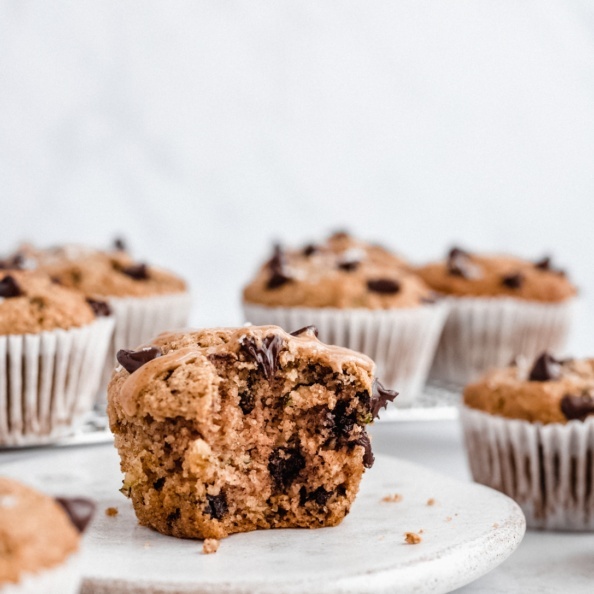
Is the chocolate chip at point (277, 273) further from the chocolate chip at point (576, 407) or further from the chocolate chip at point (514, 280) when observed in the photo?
the chocolate chip at point (576, 407)

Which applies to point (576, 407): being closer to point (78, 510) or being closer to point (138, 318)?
point (78, 510)

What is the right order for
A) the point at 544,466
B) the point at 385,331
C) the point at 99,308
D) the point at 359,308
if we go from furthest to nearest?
the point at 385,331 → the point at 359,308 → the point at 99,308 → the point at 544,466

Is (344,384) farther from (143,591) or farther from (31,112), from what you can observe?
(31,112)

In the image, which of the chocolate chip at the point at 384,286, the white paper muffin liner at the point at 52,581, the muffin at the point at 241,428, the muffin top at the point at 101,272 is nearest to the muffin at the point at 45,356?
the muffin top at the point at 101,272

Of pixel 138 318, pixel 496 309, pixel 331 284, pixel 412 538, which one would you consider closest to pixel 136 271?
pixel 138 318

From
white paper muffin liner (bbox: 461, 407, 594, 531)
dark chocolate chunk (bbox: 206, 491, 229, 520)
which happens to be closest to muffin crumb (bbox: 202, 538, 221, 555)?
dark chocolate chunk (bbox: 206, 491, 229, 520)

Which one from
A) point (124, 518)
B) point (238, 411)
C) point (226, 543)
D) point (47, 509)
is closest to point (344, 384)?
point (238, 411)

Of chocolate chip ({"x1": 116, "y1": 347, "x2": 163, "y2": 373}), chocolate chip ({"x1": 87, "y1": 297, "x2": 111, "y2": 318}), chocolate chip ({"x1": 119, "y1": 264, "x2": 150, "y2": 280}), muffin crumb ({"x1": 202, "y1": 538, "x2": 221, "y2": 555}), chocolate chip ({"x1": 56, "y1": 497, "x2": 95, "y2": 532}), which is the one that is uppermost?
chocolate chip ({"x1": 116, "y1": 347, "x2": 163, "y2": 373})

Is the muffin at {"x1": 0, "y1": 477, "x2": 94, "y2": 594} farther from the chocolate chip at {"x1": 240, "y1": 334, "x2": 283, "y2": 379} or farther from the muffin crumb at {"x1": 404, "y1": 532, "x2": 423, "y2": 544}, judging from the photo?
the muffin crumb at {"x1": 404, "y1": 532, "x2": 423, "y2": 544}
